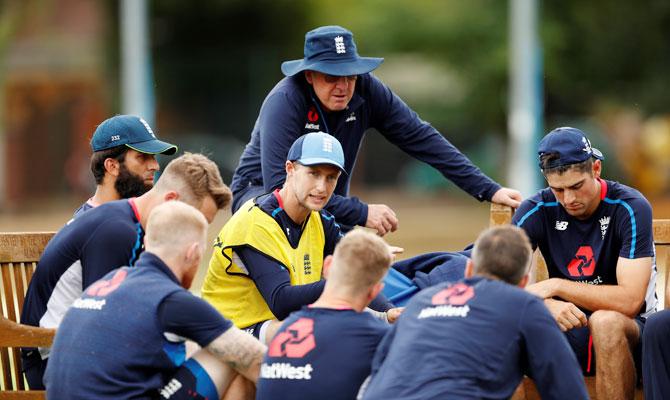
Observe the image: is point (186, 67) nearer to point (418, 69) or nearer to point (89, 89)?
point (89, 89)

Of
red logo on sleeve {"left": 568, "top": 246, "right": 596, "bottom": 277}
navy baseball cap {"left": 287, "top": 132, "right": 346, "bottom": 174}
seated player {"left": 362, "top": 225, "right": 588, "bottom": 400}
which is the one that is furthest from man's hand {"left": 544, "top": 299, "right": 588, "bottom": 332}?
navy baseball cap {"left": 287, "top": 132, "right": 346, "bottom": 174}

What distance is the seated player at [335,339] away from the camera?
5.36 meters

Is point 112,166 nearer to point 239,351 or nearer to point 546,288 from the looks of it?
point 239,351

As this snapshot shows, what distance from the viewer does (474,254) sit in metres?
5.34

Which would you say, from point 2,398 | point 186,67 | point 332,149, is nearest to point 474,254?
point 332,149

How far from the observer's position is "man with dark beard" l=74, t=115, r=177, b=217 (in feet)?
23.2

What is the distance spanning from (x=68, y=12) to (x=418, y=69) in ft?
42.8

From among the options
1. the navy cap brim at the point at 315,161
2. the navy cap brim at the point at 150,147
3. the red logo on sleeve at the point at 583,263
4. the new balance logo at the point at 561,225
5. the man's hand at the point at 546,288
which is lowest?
the man's hand at the point at 546,288

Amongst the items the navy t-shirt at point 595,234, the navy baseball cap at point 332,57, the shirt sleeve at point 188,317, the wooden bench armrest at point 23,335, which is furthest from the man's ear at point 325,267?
the wooden bench armrest at point 23,335

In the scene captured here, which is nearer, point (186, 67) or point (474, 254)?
point (474, 254)

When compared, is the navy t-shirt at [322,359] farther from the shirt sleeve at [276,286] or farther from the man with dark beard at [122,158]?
the man with dark beard at [122,158]

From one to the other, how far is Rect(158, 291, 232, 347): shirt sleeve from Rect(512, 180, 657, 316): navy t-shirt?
2.38m

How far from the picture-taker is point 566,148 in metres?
6.81

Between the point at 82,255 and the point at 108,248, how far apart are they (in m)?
0.16
